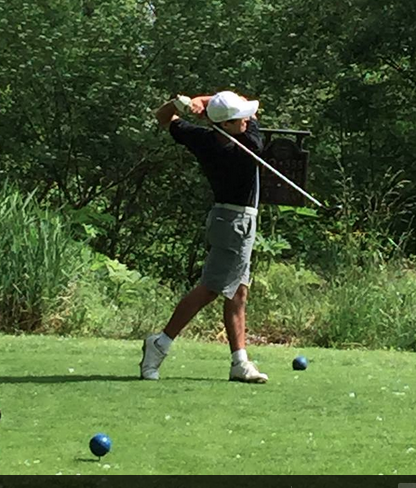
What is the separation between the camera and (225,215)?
238 inches

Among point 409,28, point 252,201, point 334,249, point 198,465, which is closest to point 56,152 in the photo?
point 334,249

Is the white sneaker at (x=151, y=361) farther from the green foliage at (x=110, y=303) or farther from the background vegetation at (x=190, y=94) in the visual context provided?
the background vegetation at (x=190, y=94)

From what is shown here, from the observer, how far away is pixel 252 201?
20.1 ft

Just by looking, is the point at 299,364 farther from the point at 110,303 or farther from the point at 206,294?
the point at 110,303

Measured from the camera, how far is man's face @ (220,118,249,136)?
239 inches

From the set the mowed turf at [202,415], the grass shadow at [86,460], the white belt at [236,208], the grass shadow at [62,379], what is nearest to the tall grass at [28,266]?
the mowed turf at [202,415]

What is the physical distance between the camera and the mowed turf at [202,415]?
13.6ft

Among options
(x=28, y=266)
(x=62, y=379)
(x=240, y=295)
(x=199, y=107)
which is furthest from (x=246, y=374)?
(x=28, y=266)

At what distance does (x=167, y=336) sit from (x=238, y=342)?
0.39 meters

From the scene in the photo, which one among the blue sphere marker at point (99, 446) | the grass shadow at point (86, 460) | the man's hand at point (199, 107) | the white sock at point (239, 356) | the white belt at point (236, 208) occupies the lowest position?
the white sock at point (239, 356)
